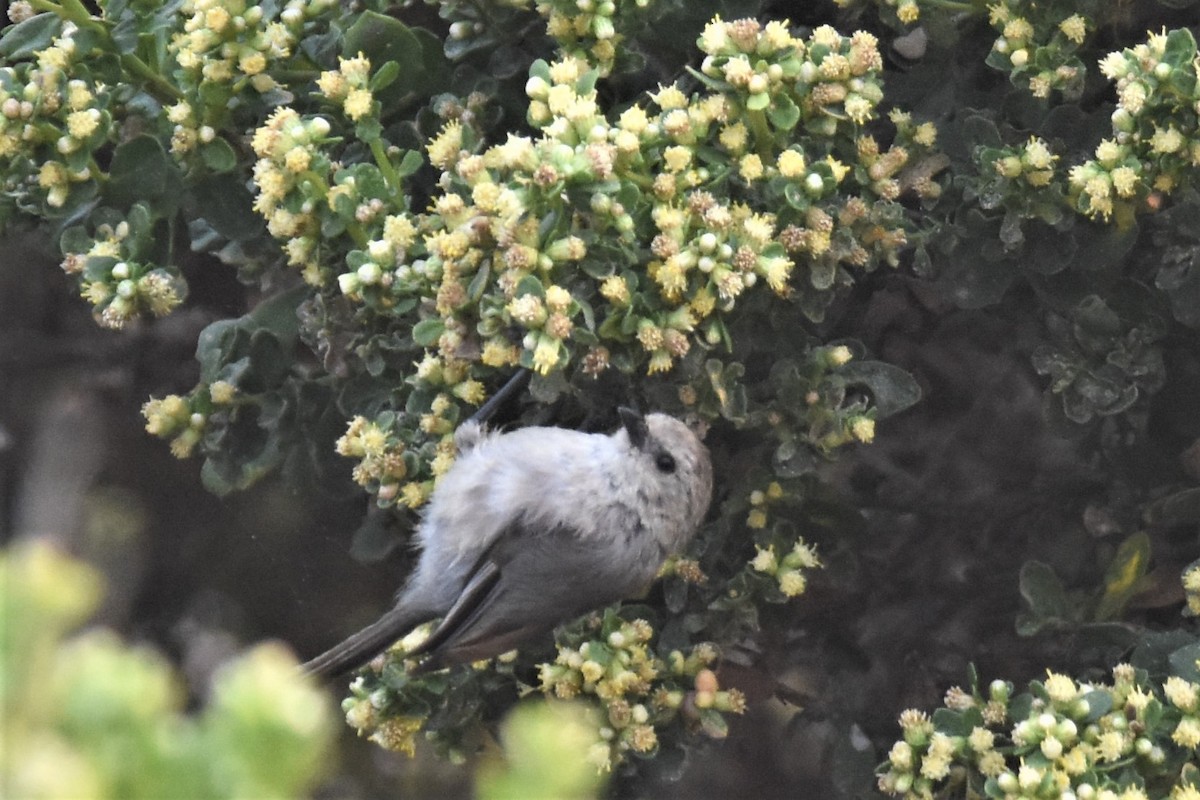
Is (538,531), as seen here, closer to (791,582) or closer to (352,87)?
(791,582)

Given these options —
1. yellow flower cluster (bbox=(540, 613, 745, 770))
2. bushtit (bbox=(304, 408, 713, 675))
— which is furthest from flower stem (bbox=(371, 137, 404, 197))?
yellow flower cluster (bbox=(540, 613, 745, 770))

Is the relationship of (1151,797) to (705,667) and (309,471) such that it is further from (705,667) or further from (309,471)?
(309,471)

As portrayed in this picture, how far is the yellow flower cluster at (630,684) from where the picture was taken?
4.00 ft

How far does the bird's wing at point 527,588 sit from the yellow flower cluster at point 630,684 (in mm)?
76

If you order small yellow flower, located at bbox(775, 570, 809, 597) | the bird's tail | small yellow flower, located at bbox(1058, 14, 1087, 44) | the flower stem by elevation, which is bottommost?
the bird's tail

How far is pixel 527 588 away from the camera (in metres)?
1.38

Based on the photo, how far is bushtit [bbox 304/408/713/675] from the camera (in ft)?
4.32

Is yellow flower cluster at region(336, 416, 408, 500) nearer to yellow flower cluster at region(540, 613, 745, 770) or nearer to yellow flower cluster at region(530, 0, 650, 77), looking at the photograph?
yellow flower cluster at region(540, 613, 745, 770)

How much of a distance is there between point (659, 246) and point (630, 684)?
16.4 inches

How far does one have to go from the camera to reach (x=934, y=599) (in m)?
1.43

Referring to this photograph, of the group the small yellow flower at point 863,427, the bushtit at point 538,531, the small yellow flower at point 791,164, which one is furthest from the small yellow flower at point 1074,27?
the bushtit at point 538,531

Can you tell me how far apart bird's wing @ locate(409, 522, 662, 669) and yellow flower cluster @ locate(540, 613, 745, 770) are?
8 centimetres

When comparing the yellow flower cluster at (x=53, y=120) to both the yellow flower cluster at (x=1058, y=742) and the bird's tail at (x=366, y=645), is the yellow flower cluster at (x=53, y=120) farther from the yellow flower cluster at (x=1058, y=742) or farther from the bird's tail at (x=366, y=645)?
the yellow flower cluster at (x=1058, y=742)

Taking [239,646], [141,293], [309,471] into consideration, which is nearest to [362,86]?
[141,293]
